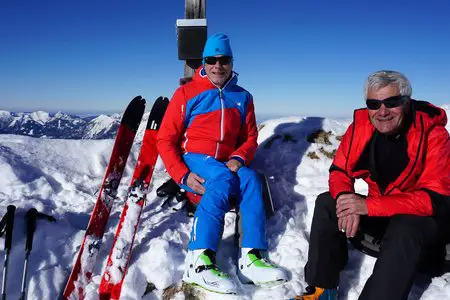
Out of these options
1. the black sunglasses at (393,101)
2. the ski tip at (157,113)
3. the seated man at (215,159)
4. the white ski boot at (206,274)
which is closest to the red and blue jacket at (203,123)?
the seated man at (215,159)

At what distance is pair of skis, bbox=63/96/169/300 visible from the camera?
2.89m

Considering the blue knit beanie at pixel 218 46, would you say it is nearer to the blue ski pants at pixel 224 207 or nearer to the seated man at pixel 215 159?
the seated man at pixel 215 159

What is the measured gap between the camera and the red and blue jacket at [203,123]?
394 centimetres

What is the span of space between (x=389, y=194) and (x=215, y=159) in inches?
73.2

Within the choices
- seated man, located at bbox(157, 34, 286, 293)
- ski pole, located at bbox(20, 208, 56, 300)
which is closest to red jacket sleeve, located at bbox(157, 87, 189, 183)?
seated man, located at bbox(157, 34, 286, 293)

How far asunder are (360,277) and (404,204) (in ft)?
3.08

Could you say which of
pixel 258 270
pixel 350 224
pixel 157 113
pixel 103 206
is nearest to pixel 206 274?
pixel 258 270

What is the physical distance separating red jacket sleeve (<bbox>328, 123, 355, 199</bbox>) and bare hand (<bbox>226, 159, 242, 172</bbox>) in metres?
1.01

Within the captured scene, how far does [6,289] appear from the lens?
272cm

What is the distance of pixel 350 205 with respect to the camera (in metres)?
2.57

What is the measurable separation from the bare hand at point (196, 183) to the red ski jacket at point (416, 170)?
1.32m

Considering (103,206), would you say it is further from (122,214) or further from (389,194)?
(389,194)

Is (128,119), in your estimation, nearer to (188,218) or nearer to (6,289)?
(188,218)

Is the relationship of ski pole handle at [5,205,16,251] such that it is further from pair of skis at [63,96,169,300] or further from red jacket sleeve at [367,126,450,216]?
red jacket sleeve at [367,126,450,216]
